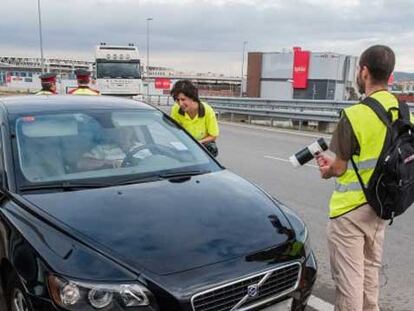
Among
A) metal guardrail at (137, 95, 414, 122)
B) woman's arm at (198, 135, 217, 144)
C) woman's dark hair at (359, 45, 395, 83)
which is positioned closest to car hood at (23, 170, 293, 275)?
woman's dark hair at (359, 45, 395, 83)

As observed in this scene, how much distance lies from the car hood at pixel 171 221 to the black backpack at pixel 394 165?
59 centimetres

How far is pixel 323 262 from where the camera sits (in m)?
4.74

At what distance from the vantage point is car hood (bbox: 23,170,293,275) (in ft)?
8.04

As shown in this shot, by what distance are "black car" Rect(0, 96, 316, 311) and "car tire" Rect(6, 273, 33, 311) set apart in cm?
1

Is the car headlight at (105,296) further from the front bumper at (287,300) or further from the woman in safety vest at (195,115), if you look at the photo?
the woman in safety vest at (195,115)

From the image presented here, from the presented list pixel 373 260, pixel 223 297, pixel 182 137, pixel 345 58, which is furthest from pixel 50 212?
pixel 345 58

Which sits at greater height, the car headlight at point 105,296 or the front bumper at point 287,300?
the car headlight at point 105,296

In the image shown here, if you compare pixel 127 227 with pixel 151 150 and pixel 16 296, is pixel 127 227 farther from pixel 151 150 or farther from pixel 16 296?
pixel 151 150

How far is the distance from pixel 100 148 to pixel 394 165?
199 centimetres

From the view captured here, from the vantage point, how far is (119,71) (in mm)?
26672

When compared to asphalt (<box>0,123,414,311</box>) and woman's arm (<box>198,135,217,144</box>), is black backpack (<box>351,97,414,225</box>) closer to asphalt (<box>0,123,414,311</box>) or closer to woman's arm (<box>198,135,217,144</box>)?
asphalt (<box>0,123,414,311</box>)

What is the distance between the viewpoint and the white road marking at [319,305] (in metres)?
3.69

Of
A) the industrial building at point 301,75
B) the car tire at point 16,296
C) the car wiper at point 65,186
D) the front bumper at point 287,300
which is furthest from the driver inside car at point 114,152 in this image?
the industrial building at point 301,75

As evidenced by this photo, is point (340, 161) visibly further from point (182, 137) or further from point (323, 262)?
point (323, 262)
